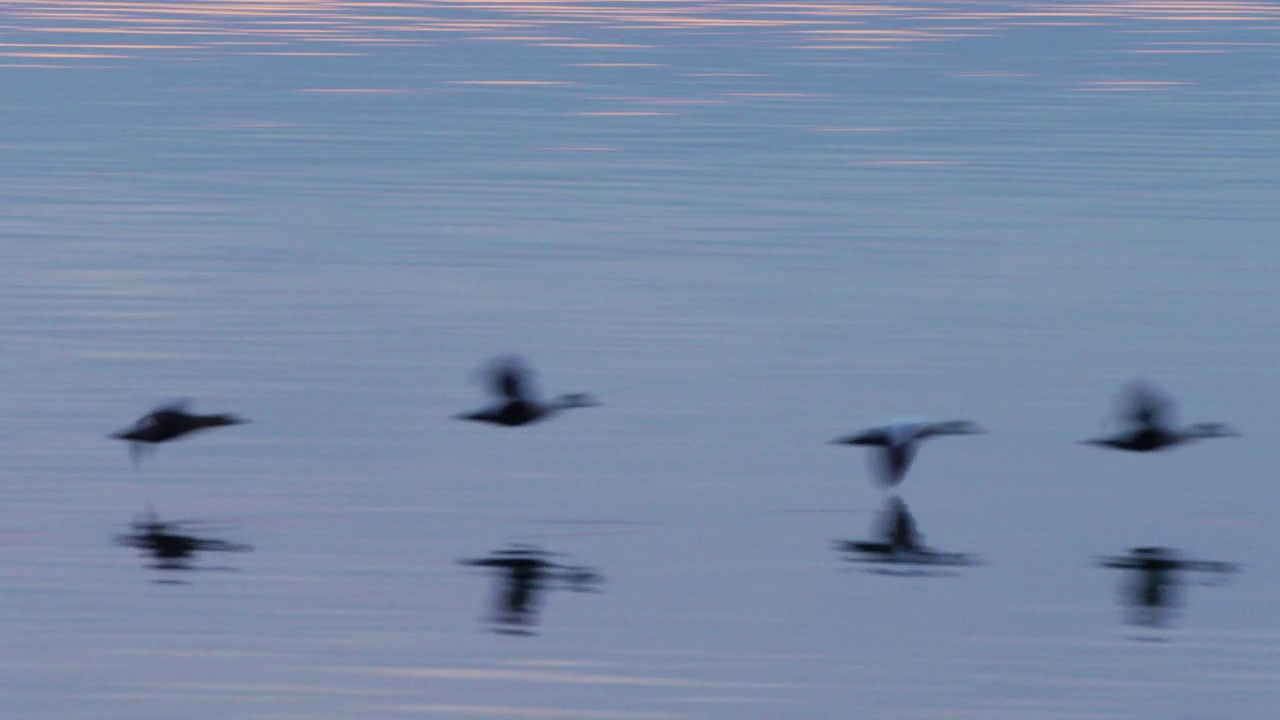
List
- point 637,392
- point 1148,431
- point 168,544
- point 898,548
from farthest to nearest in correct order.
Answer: point 637,392 → point 1148,431 → point 898,548 → point 168,544

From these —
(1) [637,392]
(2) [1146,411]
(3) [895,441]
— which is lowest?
(3) [895,441]

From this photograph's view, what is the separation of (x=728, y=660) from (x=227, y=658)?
243cm

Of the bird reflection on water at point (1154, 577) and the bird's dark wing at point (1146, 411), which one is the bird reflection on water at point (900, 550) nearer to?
the bird reflection on water at point (1154, 577)

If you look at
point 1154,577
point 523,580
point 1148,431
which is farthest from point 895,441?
point 523,580

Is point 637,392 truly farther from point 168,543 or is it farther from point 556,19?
point 556,19

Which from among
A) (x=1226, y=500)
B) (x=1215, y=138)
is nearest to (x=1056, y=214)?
(x=1215, y=138)

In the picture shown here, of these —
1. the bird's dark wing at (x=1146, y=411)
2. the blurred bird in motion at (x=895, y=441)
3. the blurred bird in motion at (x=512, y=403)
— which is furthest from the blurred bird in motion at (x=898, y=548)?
the blurred bird in motion at (x=512, y=403)

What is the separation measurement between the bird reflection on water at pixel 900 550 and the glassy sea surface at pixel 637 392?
0.49 ft

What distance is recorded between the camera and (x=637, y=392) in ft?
72.3

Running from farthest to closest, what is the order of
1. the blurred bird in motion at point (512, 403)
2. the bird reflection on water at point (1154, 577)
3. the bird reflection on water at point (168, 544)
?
the blurred bird in motion at point (512, 403), the bird reflection on water at point (168, 544), the bird reflection on water at point (1154, 577)

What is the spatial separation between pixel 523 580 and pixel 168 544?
2.17m

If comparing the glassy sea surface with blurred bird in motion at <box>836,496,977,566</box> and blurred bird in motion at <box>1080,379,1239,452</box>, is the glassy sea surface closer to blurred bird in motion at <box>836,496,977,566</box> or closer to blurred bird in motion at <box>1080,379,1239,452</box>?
blurred bird in motion at <box>836,496,977,566</box>

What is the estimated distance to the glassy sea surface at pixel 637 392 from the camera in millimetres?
15172

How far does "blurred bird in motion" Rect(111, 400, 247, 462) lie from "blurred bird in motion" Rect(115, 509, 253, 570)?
138cm
